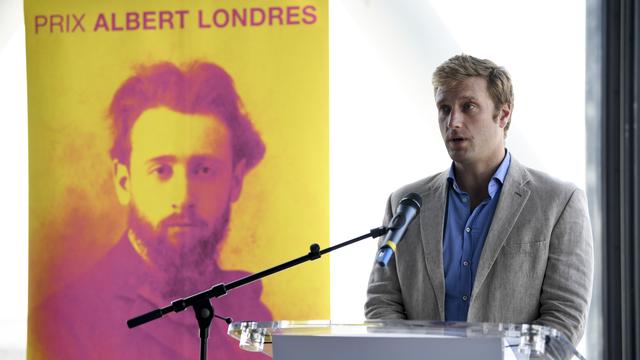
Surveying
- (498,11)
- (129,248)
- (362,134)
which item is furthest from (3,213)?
(498,11)

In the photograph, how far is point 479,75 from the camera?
2.77 meters

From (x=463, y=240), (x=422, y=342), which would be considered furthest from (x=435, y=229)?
(x=422, y=342)

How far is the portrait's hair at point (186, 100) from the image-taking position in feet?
12.7

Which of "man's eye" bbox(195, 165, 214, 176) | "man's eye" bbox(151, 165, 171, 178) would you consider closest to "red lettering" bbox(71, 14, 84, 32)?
"man's eye" bbox(151, 165, 171, 178)

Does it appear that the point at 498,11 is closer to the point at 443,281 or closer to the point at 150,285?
the point at 443,281

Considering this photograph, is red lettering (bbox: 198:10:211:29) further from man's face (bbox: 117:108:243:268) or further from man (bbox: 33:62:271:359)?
man's face (bbox: 117:108:243:268)

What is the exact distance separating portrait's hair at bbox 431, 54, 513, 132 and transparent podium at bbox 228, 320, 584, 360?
1.21 meters

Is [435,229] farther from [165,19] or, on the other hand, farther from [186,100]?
[165,19]

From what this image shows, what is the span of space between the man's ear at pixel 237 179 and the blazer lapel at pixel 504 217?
156 centimetres

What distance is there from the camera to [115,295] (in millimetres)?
3906

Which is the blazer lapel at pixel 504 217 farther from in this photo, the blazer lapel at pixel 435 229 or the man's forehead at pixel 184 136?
the man's forehead at pixel 184 136

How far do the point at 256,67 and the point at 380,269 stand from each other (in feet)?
4.96

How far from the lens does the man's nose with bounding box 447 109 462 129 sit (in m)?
2.69

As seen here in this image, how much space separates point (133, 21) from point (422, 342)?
2.94 m
